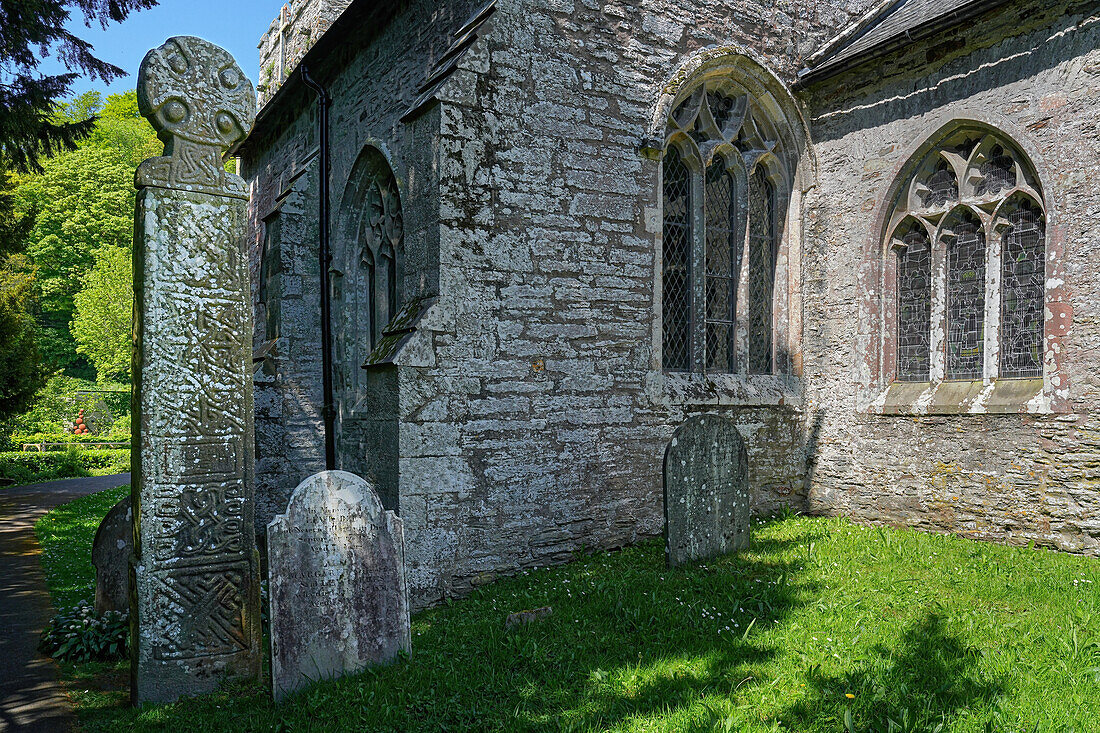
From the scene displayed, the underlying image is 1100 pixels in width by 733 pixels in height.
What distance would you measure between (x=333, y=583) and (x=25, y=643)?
9.86ft

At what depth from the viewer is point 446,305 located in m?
6.53

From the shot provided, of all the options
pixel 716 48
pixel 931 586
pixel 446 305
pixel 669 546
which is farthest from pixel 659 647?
pixel 716 48

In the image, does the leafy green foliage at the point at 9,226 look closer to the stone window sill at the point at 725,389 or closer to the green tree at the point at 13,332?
the green tree at the point at 13,332

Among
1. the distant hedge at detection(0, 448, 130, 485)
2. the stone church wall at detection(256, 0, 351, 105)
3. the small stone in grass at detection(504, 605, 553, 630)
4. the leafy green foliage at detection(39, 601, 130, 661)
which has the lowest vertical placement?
the distant hedge at detection(0, 448, 130, 485)

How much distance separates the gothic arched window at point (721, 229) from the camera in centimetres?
844

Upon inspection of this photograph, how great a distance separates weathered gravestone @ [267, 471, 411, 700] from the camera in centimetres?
428

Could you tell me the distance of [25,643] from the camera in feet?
18.3

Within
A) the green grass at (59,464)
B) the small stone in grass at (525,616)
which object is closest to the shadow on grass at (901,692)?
the small stone in grass at (525,616)

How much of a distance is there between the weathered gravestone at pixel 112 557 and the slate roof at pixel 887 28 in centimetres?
858

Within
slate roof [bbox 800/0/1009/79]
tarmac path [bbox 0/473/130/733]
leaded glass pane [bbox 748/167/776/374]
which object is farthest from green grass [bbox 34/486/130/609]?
slate roof [bbox 800/0/1009/79]

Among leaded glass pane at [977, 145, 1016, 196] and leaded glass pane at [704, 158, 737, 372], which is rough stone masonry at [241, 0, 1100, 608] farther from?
leaded glass pane at [704, 158, 737, 372]

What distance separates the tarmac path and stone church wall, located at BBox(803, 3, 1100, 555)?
25.2 ft

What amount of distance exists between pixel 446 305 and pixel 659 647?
3.41 m

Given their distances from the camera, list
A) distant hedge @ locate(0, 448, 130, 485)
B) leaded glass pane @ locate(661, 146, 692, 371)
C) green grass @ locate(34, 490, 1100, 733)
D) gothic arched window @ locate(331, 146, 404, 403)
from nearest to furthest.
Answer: green grass @ locate(34, 490, 1100, 733) < leaded glass pane @ locate(661, 146, 692, 371) < gothic arched window @ locate(331, 146, 404, 403) < distant hedge @ locate(0, 448, 130, 485)
